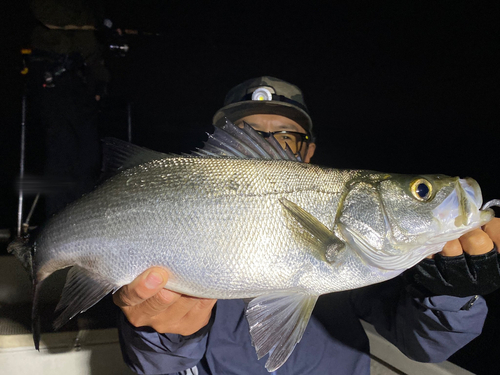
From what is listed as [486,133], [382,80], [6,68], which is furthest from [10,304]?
[382,80]

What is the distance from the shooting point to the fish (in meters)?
0.98

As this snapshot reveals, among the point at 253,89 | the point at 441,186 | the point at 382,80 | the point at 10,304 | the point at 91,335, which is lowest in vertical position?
the point at 10,304

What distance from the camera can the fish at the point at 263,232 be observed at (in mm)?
976

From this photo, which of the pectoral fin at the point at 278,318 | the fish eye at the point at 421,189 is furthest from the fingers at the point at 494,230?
the pectoral fin at the point at 278,318

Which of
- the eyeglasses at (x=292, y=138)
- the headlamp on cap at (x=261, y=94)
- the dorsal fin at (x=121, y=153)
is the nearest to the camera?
the dorsal fin at (x=121, y=153)

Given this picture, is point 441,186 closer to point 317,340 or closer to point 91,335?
point 317,340

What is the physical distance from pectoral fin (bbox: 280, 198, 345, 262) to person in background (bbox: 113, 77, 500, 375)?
40cm

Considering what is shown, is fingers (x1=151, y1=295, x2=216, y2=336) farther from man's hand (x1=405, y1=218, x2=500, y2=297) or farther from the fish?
man's hand (x1=405, y1=218, x2=500, y2=297)

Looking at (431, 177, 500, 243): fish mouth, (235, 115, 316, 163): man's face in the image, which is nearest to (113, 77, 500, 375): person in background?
(431, 177, 500, 243): fish mouth

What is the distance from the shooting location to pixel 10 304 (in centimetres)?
224

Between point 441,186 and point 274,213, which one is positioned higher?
point 441,186

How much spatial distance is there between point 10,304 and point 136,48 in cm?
1858

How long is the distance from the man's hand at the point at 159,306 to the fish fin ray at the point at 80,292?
8 centimetres

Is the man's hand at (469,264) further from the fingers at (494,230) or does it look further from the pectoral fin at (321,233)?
the pectoral fin at (321,233)
